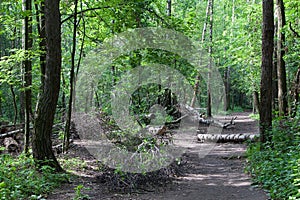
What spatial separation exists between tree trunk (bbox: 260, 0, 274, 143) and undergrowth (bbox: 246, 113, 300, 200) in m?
0.32

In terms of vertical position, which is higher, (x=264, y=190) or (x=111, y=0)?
(x=111, y=0)

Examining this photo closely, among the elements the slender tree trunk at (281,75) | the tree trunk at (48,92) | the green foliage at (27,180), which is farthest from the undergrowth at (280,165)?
the tree trunk at (48,92)

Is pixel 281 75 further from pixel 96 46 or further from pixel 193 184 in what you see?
pixel 96 46

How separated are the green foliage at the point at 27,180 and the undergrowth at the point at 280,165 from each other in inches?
Result: 164

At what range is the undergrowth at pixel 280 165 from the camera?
4.99 meters

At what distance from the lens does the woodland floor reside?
6.13 metres

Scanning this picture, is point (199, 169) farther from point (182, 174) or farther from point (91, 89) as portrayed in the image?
point (91, 89)

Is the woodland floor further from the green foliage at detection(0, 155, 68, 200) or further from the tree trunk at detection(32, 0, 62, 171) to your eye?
the tree trunk at detection(32, 0, 62, 171)

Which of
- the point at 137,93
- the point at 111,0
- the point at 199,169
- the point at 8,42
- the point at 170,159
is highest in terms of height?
the point at 8,42

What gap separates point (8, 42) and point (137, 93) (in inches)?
614

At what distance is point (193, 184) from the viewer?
7.45 m

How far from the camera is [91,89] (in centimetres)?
1241

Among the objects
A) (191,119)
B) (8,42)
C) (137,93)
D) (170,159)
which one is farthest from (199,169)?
(8,42)

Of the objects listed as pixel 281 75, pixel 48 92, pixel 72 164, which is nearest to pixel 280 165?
pixel 48 92
